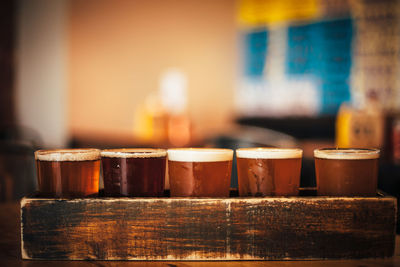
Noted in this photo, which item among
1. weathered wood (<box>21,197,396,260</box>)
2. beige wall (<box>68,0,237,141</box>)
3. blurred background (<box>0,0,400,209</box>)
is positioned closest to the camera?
weathered wood (<box>21,197,396,260</box>)

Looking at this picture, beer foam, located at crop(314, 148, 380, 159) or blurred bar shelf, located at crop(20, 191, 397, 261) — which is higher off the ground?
beer foam, located at crop(314, 148, 380, 159)

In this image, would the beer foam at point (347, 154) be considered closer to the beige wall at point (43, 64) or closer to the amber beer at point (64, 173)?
the amber beer at point (64, 173)

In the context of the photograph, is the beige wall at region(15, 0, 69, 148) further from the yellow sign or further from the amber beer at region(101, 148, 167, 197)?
the amber beer at region(101, 148, 167, 197)

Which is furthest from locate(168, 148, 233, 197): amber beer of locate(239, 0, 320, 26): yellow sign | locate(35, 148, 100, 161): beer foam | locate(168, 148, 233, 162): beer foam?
locate(239, 0, 320, 26): yellow sign

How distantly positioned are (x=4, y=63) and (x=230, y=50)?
9.04 ft

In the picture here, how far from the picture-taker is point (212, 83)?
5887 millimetres

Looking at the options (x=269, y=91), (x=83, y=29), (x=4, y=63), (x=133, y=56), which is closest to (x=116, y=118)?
(x=133, y=56)

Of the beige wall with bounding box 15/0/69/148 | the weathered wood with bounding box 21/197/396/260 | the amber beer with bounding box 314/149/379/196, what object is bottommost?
the weathered wood with bounding box 21/197/396/260

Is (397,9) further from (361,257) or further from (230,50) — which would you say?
(361,257)

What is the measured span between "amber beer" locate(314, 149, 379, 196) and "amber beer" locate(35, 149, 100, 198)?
1.71 ft

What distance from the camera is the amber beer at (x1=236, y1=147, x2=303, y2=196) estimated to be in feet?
3.05

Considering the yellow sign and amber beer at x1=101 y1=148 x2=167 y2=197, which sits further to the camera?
the yellow sign

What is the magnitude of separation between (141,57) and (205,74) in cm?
100

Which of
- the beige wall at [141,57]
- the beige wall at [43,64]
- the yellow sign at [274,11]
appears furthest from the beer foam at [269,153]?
the beige wall at [141,57]
